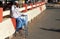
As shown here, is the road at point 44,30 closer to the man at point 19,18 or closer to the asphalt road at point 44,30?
the asphalt road at point 44,30

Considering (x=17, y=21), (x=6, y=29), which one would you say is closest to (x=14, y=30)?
(x=17, y=21)

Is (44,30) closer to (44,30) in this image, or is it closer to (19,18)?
(44,30)

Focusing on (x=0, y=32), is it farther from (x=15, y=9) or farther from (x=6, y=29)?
(x=15, y=9)

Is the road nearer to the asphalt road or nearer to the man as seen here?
the asphalt road

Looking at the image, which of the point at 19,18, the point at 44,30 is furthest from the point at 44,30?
the point at 19,18

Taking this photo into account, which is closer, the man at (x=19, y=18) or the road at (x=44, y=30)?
the man at (x=19, y=18)

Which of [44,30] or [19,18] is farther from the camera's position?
[44,30]

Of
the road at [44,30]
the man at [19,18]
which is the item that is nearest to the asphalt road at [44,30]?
the road at [44,30]

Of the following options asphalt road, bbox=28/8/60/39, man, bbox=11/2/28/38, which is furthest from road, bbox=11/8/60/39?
man, bbox=11/2/28/38

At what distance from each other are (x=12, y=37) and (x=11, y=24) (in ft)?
2.00

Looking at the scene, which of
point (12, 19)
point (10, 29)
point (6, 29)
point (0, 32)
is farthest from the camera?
point (12, 19)

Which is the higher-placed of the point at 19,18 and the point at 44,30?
the point at 19,18

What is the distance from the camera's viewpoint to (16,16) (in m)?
12.8

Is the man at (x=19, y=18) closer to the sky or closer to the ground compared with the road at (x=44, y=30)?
closer to the sky
